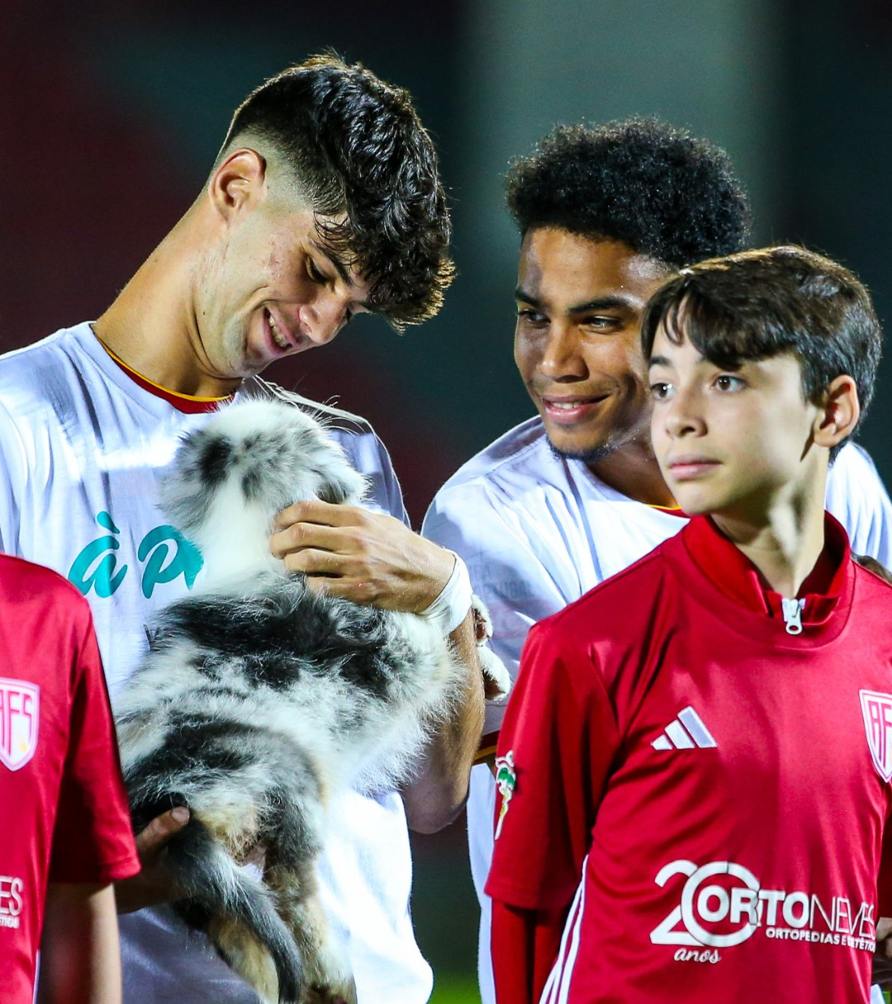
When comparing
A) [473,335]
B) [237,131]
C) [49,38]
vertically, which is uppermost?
[49,38]

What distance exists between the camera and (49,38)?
191 centimetres

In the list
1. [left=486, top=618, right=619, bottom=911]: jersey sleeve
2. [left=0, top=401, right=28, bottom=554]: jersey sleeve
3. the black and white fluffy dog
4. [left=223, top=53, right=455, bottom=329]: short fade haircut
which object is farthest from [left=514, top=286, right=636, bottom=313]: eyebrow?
[left=0, top=401, right=28, bottom=554]: jersey sleeve

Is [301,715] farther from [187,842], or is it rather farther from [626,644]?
[626,644]

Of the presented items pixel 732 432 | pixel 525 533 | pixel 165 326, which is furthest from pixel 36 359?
pixel 732 432

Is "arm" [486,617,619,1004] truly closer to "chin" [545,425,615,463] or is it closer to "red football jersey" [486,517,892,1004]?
"red football jersey" [486,517,892,1004]

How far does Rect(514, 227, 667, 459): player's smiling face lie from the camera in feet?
6.46

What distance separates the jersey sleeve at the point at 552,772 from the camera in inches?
55.9

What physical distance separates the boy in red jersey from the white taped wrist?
27 centimetres

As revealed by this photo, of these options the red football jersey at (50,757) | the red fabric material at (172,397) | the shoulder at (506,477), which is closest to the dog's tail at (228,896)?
the red football jersey at (50,757)

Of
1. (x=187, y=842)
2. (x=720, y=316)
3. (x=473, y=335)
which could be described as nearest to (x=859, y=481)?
(x=473, y=335)

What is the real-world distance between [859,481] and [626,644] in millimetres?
880

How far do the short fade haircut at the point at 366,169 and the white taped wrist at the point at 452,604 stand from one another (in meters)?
0.34

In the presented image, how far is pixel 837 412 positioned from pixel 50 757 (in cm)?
85

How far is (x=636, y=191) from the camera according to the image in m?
2.03
